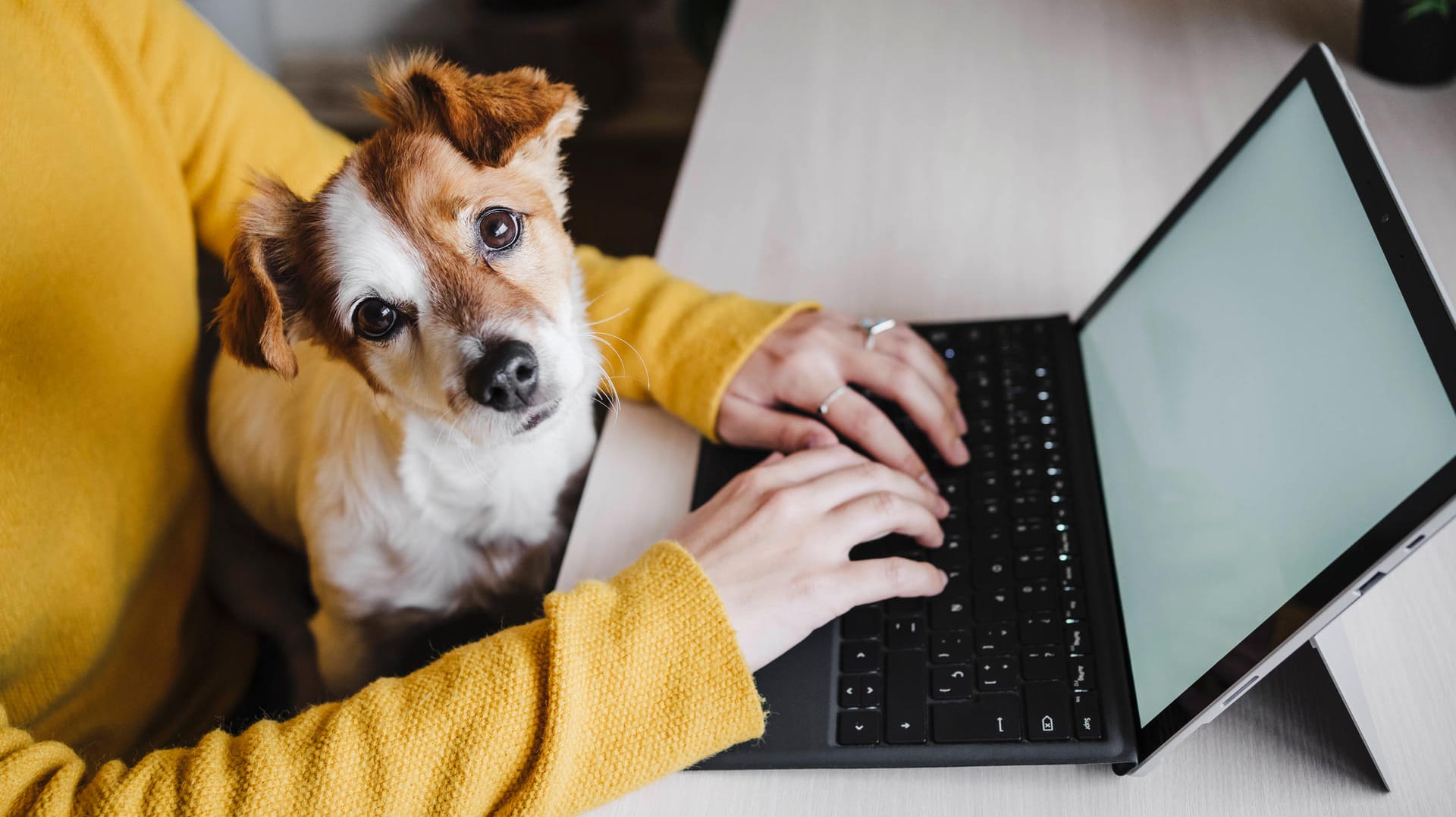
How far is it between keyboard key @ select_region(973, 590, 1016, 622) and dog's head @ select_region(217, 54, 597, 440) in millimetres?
369

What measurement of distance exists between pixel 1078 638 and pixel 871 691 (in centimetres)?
15

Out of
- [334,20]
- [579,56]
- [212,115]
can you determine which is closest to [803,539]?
[212,115]

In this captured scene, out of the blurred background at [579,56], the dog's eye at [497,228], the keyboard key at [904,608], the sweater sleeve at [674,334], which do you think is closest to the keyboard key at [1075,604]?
the keyboard key at [904,608]

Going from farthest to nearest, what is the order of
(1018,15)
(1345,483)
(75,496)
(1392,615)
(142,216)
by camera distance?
1. (1018,15)
2. (142,216)
3. (75,496)
4. (1392,615)
5. (1345,483)

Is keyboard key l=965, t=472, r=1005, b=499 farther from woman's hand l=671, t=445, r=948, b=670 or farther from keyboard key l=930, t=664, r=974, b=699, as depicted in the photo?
keyboard key l=930, t=664, r=974, b=699

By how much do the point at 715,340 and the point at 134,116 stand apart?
2.03ft

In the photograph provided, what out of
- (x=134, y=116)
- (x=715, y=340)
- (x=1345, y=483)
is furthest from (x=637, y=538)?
(x=134, y=116)

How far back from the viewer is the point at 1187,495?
68 centimetres

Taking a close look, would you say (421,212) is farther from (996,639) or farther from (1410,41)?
(1410,41)

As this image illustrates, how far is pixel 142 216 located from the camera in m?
0.90

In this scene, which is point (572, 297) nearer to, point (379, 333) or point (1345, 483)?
point (379, 333)

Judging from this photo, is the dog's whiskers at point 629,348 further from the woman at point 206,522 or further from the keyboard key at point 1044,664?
the keyboard key at point 1044,664

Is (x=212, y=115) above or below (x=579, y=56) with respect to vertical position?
above

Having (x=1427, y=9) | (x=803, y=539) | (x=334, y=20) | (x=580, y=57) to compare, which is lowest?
(x=334, y=20)
